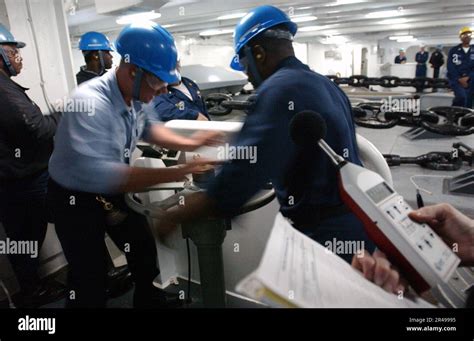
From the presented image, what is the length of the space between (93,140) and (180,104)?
3.82 ft

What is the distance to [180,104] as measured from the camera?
1.99 meters

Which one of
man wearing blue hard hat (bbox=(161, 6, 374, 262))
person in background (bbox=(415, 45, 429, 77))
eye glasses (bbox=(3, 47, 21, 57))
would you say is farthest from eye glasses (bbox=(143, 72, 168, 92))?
person in background (bbox=(415, 45, 429, 77))

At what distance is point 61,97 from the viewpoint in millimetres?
1665

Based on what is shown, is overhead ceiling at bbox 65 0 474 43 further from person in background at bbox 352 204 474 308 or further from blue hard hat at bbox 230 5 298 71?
person in background at bbox 352 204 474 308

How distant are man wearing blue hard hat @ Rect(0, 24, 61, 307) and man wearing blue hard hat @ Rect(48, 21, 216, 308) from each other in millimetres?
399

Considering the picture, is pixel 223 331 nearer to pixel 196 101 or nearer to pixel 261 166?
pixel 261 166

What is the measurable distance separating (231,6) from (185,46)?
3.75 metres

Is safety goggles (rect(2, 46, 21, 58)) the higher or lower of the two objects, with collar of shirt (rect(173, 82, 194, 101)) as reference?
higher

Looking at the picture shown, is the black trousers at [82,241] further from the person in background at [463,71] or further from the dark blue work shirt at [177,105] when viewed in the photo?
the person in background at [463,71]

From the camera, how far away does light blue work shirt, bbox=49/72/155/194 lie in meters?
0.86

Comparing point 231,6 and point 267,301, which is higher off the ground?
point 231,6

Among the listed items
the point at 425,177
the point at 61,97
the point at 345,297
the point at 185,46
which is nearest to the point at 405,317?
the point at 345,297

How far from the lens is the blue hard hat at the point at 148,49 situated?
2.90 feet

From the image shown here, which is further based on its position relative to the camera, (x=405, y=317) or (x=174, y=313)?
(x=174, y=313)
